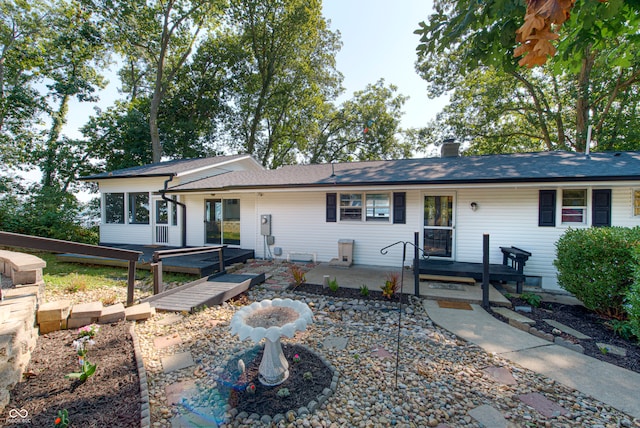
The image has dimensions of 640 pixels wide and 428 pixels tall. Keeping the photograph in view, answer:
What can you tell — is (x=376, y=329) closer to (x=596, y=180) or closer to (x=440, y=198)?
(x=440, y=198)

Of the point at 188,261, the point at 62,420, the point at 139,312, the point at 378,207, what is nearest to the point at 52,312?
the point at 139,312

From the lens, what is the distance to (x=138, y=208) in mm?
11273

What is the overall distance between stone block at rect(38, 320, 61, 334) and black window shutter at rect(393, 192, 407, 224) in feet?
24.1

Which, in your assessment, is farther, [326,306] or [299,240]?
[299,240]

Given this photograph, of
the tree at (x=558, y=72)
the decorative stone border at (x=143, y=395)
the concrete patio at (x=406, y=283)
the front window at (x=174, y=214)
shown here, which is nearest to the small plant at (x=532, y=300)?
the concrete patio at (x=406, y=283)

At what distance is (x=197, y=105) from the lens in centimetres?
2067

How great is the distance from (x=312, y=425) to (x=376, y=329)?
7.02 ft

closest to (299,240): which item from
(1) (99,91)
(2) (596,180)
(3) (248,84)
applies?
(2) (596,180)

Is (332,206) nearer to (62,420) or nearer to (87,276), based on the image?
(87,276)

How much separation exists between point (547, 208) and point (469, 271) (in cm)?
270

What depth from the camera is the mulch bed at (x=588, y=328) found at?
3449 mm

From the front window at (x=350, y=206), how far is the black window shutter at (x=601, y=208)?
5608 millimetres

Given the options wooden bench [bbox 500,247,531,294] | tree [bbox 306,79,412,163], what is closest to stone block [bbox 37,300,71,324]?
wooden bench [bbox 500,247,531,294]

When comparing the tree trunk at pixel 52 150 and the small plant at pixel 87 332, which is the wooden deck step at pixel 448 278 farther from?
the tree trunk at pixel 52 150
